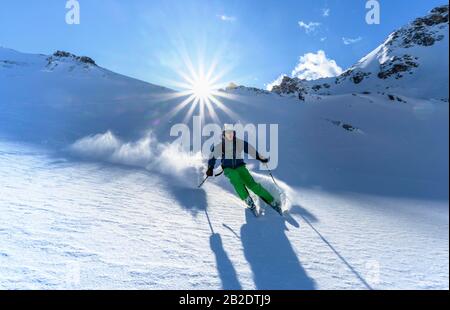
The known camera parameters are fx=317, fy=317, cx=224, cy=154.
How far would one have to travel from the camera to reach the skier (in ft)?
24.2

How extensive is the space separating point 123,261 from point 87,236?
0.96 metres

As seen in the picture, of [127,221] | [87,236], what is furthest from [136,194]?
[87,236]

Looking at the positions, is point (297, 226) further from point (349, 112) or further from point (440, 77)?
point (440, 77)

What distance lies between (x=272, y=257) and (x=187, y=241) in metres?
1.33

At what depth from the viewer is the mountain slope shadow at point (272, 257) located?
382cm

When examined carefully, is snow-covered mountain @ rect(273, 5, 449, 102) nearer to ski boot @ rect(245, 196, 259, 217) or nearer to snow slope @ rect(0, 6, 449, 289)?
snow slope @ rect(0, 6, 449, 289)

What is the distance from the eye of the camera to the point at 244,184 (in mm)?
7613

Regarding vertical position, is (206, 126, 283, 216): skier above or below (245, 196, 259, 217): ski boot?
above

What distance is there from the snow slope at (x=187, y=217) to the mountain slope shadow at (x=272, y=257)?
2 cm

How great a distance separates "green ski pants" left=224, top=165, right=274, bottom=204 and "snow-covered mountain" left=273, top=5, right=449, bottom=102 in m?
60.4

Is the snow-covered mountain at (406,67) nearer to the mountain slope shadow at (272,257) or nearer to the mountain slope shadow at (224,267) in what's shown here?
the mountain slope shadow at (272,257)

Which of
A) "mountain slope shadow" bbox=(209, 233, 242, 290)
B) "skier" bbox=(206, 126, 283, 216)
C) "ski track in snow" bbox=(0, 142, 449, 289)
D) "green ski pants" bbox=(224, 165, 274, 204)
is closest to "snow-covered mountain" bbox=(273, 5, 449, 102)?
"skier" bbox=(206, 126, 283, 216)

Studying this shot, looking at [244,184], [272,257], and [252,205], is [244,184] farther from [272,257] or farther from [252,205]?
[272,257]
